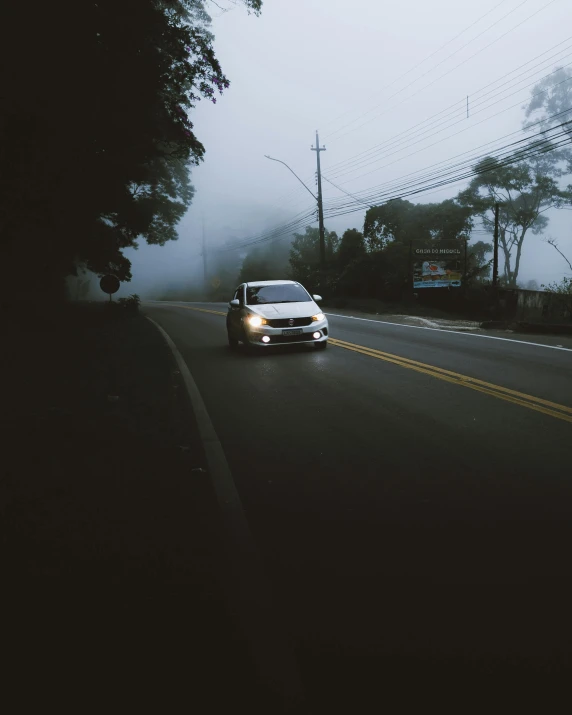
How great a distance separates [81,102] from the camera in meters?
12.4

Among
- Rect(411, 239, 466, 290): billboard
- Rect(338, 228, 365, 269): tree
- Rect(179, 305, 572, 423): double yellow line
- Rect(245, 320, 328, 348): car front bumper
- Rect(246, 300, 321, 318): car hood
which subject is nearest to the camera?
Rect(179, 305, 572, 423): double yellow line

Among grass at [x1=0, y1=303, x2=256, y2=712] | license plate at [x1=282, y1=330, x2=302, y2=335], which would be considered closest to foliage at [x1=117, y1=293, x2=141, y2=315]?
license plate at [x1=282, y1=330, x2=302, y2=335]

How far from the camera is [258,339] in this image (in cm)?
1493

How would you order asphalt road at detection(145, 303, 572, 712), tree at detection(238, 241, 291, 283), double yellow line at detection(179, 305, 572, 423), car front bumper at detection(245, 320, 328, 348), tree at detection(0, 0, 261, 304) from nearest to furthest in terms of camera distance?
asphalt road at detection(145, 303, 572, 712) < double yellow line at detection(179, 305, 572, 423) < tree at detection(0, 0, 261, 304) < car front bumper at detection(245, 320, 328, 348) < tree at detection(238, 241, 291, 283)

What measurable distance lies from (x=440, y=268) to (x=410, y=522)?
1458 inches

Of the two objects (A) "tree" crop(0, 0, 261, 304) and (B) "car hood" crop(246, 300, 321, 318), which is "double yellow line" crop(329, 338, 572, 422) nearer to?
(B) "car hood" crop(246, 300, 321, 318)

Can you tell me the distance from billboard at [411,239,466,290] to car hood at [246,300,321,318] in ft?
84.3

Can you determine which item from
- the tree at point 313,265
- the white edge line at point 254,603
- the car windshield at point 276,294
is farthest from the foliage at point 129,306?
the white edge line at point 254,603

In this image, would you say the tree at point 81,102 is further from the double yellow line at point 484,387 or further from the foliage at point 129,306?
the foliage at point 129,306

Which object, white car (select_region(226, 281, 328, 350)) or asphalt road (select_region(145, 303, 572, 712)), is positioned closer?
asphalt road (select_region(145, 303, 572, 712))

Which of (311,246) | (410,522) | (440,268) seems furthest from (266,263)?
(410,522)

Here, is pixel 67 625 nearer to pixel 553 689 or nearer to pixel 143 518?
pixel 143 518

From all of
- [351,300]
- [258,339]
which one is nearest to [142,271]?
[351,300]

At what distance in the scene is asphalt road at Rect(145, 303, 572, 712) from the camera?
3016 mm
